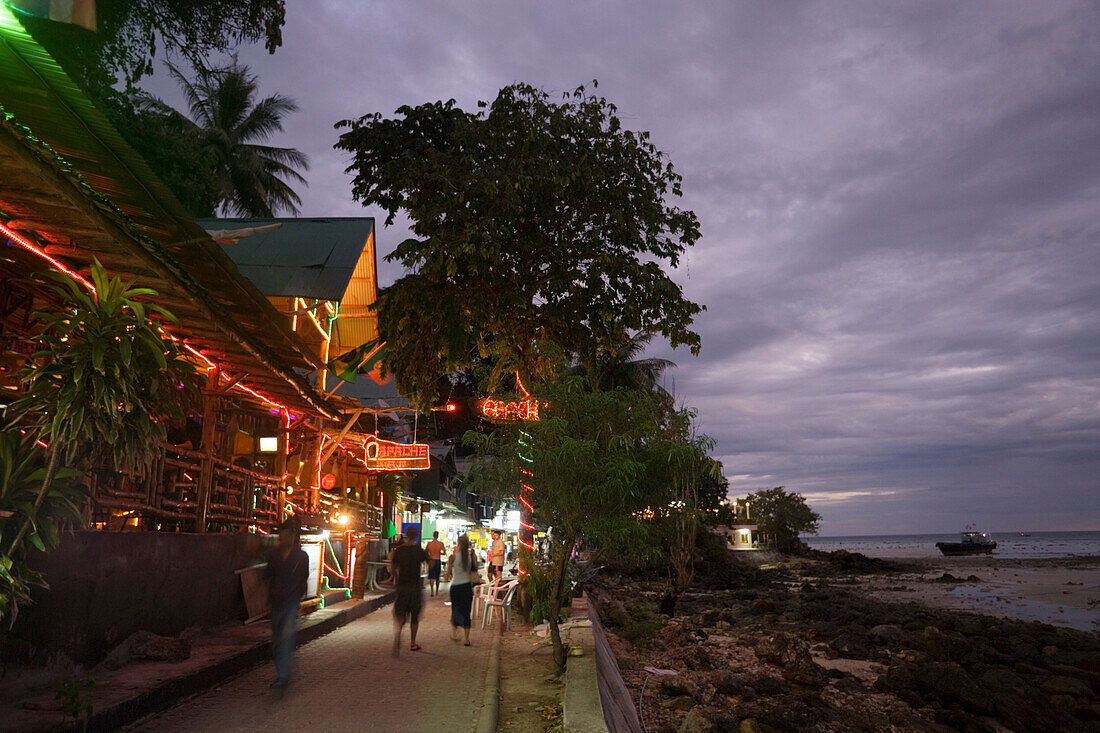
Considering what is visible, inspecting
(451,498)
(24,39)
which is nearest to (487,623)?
(24,39)

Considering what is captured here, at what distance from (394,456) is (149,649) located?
1281 cm

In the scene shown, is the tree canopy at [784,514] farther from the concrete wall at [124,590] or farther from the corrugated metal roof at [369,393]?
the concrete wall at [124,590]

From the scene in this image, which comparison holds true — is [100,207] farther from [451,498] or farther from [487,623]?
[451,498]

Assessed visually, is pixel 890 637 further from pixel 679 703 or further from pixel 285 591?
pixel 285 591

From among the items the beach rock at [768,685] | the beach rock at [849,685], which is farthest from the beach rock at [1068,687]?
the beach rock at [768,685]

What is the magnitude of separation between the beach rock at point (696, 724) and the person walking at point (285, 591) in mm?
4108

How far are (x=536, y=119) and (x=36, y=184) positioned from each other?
9892mm

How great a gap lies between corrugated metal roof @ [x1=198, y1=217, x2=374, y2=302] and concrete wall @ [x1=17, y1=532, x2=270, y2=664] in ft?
19.3

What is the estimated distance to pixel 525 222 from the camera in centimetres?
1398

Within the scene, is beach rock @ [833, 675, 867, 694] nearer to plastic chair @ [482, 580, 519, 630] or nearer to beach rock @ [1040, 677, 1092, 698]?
beach rock @ [1040, 677, 1092, 698]

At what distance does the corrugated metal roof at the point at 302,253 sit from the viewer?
614 inches

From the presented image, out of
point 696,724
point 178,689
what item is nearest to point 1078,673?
point 696,724

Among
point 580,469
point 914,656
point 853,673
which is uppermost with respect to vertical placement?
point 580,469

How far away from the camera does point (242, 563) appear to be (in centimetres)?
1216
